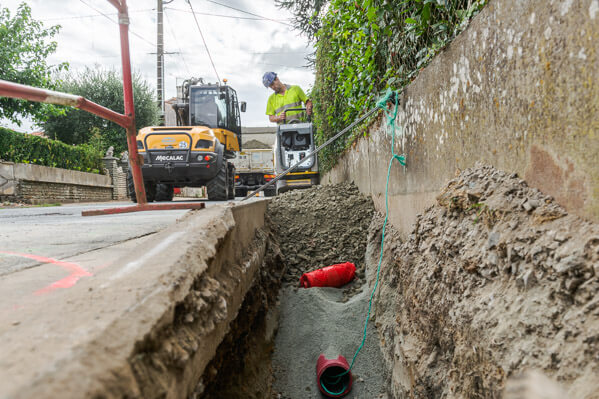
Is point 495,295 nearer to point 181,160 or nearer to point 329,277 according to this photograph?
point 329,277

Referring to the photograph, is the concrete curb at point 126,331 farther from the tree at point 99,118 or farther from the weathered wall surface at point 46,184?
the tree at point 99,118

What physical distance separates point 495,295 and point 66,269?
161 centimetres

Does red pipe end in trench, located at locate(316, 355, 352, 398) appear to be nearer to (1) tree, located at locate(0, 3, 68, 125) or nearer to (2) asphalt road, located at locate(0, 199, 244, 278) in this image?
(2) asphalt road, located at locate(0, 199, 244, 278)

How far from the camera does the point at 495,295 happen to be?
146cm

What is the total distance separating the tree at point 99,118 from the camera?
2145 cm

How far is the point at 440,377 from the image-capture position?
1.80 m

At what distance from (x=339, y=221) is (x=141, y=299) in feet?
12.6

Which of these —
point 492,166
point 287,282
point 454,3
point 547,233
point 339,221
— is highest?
point 454,3

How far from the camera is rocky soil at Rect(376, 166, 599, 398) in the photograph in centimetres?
109

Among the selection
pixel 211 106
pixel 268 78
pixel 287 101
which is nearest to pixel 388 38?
pixel 268 78

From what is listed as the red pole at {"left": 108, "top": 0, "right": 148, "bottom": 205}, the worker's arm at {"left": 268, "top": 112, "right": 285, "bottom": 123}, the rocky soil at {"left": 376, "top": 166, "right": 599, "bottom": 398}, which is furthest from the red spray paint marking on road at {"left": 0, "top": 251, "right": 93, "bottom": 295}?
the worker's arm at {"left": 268, "top": 112, "right": 285, "bottom": 123}

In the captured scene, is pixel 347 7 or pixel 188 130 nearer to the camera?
pixel 347 7

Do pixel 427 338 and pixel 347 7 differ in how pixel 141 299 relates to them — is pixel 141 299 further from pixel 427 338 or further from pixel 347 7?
pixel 347 7

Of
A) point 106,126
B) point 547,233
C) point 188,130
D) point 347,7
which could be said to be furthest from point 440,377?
point 106,126
